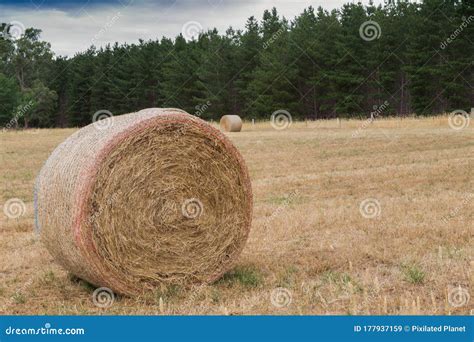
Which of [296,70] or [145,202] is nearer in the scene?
[145,202]

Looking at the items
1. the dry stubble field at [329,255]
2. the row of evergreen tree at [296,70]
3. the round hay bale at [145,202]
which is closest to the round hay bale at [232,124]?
the row of evergreen tree at [296,70]

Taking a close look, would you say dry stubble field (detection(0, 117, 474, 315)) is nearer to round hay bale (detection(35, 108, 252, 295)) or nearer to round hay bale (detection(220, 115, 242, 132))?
round hay bale (detection(35, 108, 252, 295))

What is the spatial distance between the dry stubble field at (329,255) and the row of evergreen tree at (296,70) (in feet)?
90.8

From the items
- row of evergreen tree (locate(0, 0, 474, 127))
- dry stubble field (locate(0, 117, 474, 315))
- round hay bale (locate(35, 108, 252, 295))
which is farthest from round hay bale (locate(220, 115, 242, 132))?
round hay bale (locate(35, 108, 252, 295))

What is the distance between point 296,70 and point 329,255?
168 ft

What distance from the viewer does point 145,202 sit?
6.84m

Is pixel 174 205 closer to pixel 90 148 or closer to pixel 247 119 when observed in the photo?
pixel 90 148

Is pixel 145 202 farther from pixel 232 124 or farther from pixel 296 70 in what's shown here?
pixel 296 70

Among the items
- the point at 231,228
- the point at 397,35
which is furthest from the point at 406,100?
the point at 231,228

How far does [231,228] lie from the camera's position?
721 centimetres

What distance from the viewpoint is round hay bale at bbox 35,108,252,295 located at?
643 centimetres

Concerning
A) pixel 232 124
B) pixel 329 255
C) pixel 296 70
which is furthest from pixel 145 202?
pixel 296 70

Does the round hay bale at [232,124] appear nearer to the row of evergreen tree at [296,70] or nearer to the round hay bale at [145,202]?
the row of evergreen tree at [296,70]

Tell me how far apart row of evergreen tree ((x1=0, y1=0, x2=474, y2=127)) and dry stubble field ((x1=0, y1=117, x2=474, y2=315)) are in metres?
27.7
